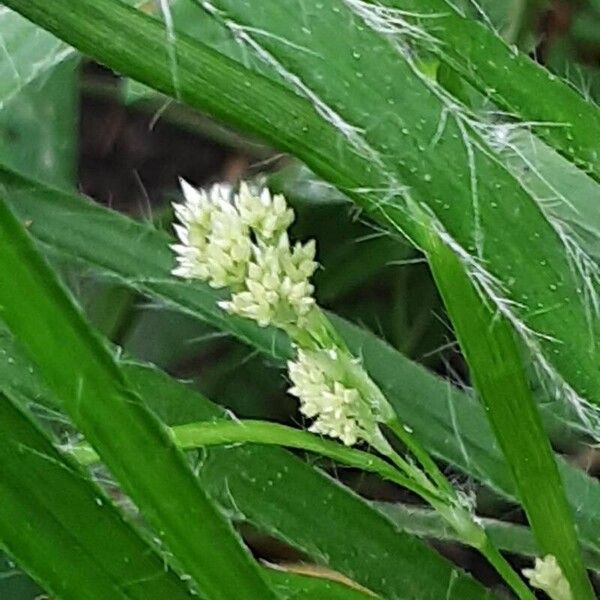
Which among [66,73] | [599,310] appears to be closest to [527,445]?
[599,310]

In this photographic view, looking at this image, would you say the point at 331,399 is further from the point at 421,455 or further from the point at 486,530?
the point at 486,530

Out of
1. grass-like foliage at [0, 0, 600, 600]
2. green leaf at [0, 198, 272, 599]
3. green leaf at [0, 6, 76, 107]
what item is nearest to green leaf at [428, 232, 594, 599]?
grass-like foliage at [0, 0, 600, 600]

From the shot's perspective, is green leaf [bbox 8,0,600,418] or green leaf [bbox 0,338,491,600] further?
green leaf [bbox 0,338,491,600]

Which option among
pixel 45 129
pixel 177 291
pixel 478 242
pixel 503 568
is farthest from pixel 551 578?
pixel 45 129

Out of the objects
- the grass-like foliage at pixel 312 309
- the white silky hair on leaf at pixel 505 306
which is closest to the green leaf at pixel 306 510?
the grass-like foliage at pixel 312 309

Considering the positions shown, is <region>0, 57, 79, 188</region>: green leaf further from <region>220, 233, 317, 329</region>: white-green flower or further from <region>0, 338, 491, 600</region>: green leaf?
<region>220, 233, 317, 329</region>: white-green flower
